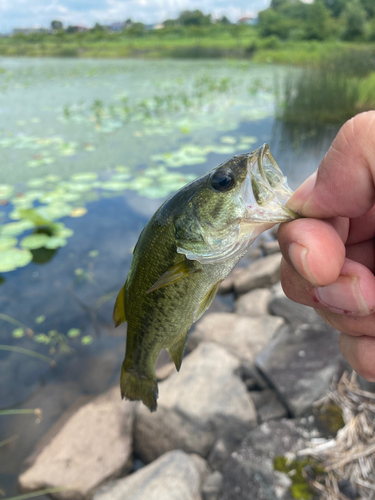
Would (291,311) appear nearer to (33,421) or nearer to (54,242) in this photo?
(33,421)

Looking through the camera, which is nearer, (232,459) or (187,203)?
(187,203)

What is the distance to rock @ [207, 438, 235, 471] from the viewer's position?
2589 mm

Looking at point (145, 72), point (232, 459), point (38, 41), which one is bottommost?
point (232, 459)

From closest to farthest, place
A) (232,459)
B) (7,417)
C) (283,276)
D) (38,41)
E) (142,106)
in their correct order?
(283,276), (232,459), (7,417), (142,106), (38,41)

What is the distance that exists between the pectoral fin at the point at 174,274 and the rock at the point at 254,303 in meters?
3.40

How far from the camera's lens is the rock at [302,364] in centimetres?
261

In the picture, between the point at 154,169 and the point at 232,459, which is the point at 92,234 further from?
the point at 232,459

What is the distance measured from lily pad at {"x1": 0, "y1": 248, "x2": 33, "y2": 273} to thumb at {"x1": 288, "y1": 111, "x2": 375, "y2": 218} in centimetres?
470

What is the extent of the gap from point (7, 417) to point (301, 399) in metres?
3.04

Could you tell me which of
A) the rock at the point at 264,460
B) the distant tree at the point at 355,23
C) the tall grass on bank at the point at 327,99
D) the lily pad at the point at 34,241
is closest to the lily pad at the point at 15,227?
the lily pad at the point at 34,241

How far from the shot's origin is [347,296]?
1402 millimetres

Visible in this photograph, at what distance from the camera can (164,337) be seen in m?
1.48

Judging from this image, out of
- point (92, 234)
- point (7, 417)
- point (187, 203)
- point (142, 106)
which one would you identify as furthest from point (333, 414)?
point (142, 106)

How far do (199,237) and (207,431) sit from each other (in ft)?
7.39
